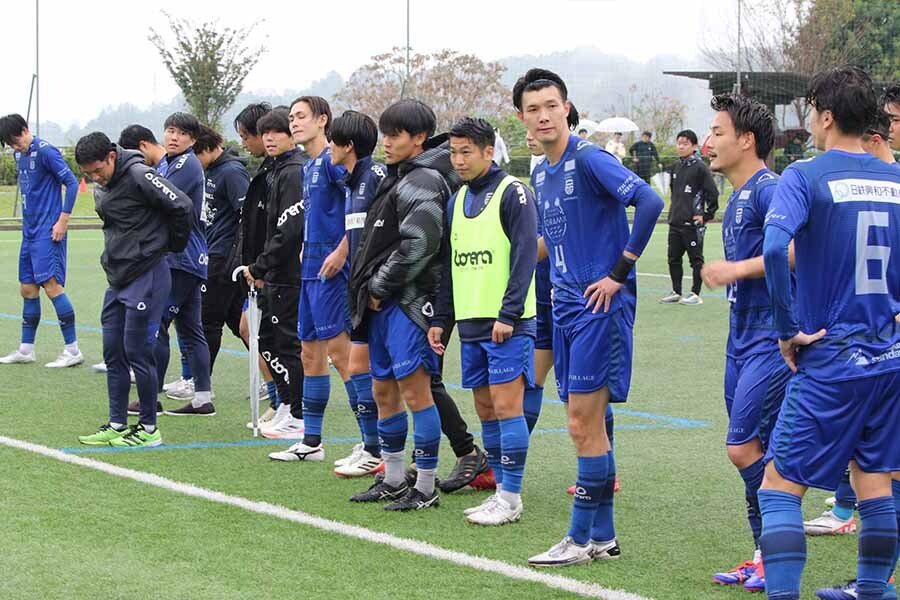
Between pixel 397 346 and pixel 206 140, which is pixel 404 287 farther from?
pixel 206 140

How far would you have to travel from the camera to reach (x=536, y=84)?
563 cm

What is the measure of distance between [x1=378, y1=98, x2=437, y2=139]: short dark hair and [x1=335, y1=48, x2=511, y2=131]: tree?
4889 centimetres

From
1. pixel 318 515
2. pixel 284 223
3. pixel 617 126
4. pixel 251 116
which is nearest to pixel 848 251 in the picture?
pixel 318 515

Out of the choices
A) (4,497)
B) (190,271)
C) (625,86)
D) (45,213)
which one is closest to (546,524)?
(4,497)

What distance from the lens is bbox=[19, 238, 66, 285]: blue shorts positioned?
11617 mm

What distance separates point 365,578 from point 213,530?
1070 mm

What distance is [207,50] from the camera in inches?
1692

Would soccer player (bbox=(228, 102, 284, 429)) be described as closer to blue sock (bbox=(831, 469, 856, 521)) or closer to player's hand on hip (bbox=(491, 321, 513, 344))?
player's hand on hip (bbox=(491, 321, 513, 344))

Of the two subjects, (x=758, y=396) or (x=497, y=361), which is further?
(x=497, y=361)

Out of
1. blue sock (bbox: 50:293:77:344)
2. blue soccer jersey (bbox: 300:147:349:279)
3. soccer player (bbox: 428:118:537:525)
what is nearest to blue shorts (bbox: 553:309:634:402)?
soccer player (bbox: 428:118:537:525)

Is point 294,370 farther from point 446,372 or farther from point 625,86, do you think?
point 625,86

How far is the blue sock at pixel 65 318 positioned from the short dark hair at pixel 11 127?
1526 mm

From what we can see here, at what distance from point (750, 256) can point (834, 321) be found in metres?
0.77

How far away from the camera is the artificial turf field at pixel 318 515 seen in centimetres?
516
